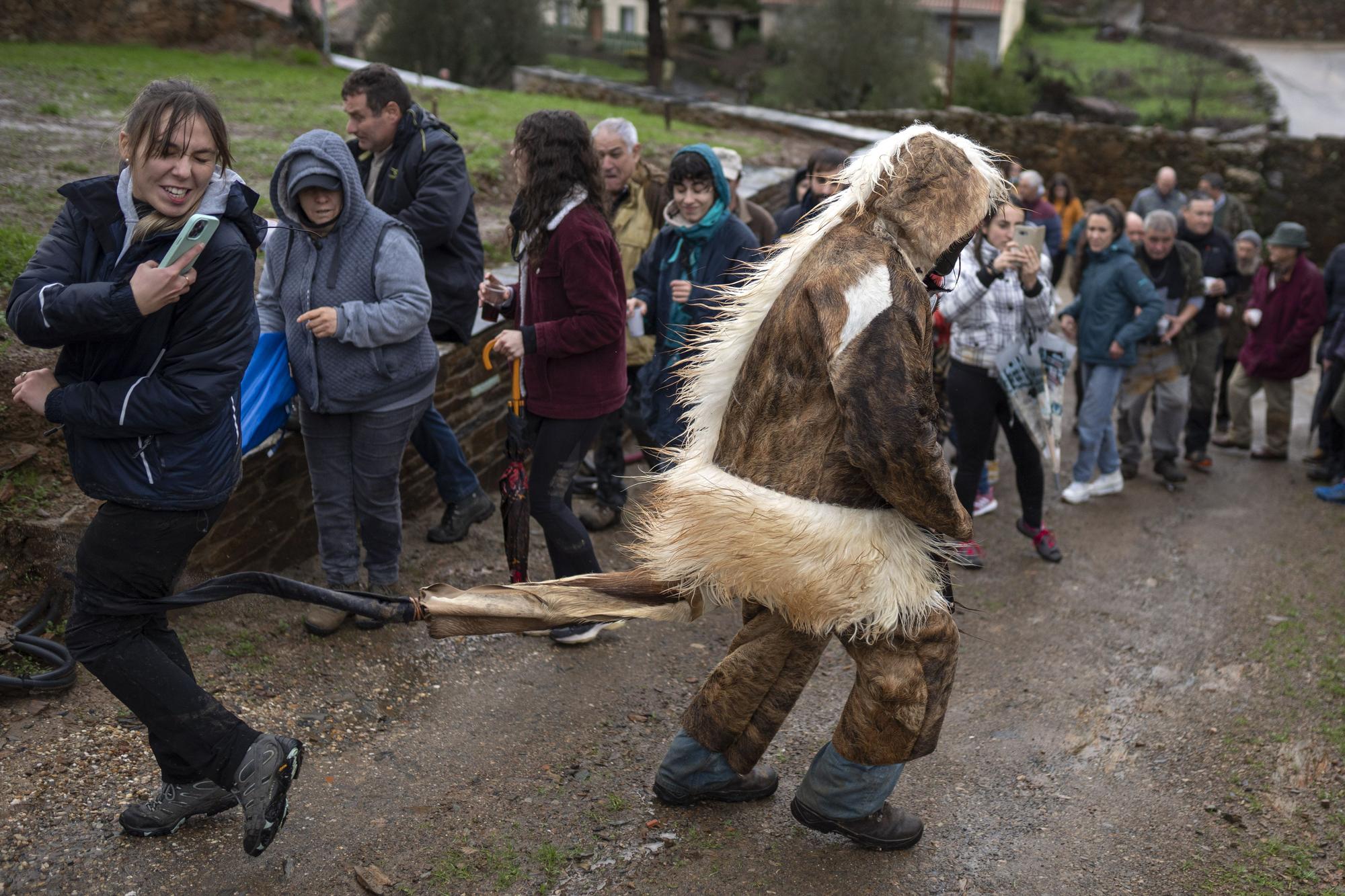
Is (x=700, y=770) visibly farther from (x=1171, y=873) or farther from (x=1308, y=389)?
(x=1308, y=389)

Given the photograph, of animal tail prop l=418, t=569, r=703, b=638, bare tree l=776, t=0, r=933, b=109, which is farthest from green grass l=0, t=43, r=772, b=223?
bare tree l=776, t=0, r=933, b=109

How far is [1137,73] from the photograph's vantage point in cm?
3266

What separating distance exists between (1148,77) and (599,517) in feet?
105

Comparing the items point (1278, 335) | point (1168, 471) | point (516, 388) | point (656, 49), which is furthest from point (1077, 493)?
point (656, 49)

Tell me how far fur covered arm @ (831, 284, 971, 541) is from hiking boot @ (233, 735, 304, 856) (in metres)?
1.78

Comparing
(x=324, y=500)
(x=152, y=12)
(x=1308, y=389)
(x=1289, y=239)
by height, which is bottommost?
(x=1308, y=389)

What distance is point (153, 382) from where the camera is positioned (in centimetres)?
285

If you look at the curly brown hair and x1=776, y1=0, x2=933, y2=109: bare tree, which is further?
x1=776, y1=0, x2=933, y2=109: bare tree

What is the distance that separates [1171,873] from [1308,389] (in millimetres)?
8937

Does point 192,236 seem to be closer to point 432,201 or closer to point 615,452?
point 432,201

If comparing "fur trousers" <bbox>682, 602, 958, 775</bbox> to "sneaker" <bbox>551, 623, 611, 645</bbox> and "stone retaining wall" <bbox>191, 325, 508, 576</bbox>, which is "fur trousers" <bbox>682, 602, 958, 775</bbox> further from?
"stone retaining wall" <bbox>191, 325, 508, 576</bbox>

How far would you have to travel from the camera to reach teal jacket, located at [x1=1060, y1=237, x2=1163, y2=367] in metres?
7.17

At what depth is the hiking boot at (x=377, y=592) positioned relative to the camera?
4586 millimetres

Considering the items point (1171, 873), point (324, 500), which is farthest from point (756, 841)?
point (324, 500)
